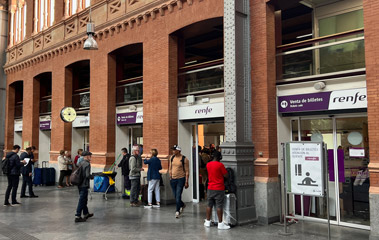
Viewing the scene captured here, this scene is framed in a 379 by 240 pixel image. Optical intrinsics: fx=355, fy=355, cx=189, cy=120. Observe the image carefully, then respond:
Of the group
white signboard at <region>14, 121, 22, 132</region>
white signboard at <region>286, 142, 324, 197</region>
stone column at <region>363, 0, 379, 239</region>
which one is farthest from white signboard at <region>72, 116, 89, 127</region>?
stone column at <region>363, 0, 379, 239</region>

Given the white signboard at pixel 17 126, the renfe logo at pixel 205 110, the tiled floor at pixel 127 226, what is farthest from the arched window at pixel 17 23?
the renfe logo at pixel 205 110

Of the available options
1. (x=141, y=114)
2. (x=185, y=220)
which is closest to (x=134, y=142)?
(x=141, y=114)

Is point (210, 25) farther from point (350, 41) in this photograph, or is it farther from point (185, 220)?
point (185, 220)

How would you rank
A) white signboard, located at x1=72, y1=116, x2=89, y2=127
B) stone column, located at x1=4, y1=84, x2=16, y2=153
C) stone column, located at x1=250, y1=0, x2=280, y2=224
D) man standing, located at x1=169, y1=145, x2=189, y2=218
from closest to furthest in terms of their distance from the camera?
stone column, located at x1=250, y1=0, x2=280, y2=224, man standing, located at x1=169, y1=145, x2=189, y2=218, white signboard, located at x1=72, y1=116, x2=89, y2=127, stone column, located at x1=4, y1=84, x2=16, y2=153

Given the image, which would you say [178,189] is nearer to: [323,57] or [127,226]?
[127,226]

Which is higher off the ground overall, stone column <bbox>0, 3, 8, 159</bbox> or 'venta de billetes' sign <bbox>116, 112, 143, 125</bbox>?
stone column <bbox>0, 3, 8, 159</bbox>

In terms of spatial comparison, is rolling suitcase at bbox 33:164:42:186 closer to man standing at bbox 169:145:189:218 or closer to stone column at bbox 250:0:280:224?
man standing at bbox 169:145:189:218

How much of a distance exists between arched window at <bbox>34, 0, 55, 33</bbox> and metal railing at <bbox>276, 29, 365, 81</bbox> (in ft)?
46.5

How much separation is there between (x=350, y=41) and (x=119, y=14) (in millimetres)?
9159

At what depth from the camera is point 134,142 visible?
1478cm

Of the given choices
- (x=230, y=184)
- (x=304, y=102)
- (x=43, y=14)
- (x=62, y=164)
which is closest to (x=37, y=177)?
(x=62, y=164)

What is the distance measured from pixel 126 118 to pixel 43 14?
10165mm

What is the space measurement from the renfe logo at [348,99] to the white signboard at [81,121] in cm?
1145

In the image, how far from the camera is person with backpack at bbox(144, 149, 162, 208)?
416 inches
